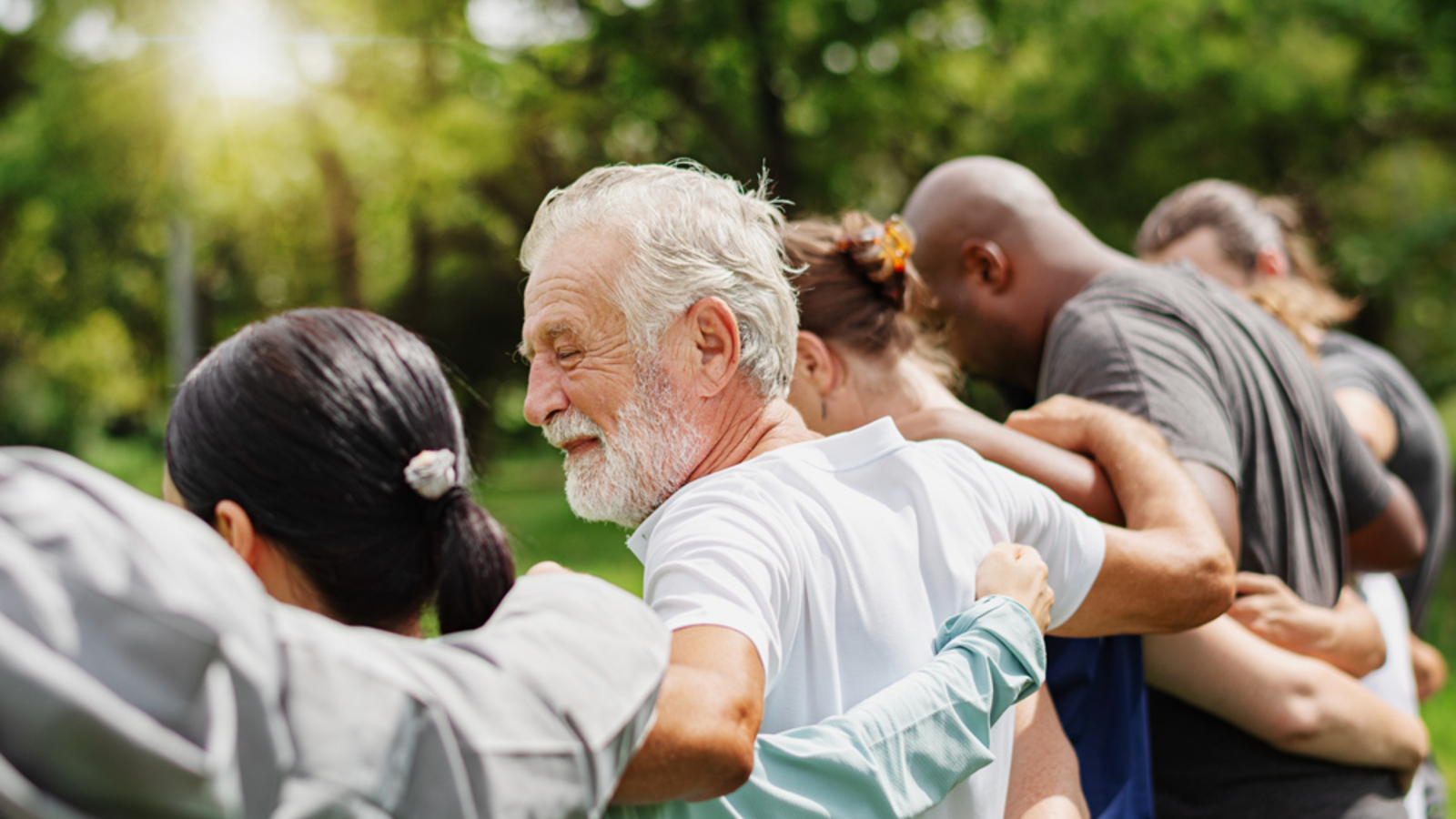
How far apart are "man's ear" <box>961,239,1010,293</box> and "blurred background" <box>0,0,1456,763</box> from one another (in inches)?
299

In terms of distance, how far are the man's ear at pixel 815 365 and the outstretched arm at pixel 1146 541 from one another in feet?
1.51

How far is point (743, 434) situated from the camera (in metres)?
1.99

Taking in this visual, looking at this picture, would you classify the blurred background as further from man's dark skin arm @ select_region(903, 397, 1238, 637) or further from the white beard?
the white beard

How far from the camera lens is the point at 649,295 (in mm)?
1922

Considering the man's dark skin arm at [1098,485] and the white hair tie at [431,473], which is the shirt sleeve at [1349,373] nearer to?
the man's dark skin arm at [1098,485]

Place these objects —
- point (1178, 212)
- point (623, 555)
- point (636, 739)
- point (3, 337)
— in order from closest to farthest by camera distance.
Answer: point (636, 739)
point (1178, 212)
point (623, 555)
point (3, 337)

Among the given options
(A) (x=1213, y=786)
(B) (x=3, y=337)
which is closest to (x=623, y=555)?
(A) (x=1213, y=786)

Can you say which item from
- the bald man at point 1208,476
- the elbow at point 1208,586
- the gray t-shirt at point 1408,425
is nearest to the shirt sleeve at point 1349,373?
the gray t-shirt at point 1408,425

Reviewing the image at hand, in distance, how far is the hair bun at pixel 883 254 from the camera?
2654 millimetres

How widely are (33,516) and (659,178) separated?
1.26m

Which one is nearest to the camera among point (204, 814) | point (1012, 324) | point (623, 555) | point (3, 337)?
point (204, 814)

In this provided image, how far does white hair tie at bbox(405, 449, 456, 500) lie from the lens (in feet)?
5.10

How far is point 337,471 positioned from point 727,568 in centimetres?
54

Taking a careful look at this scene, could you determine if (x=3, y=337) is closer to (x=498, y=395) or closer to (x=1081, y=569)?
(x=498, y=395)
